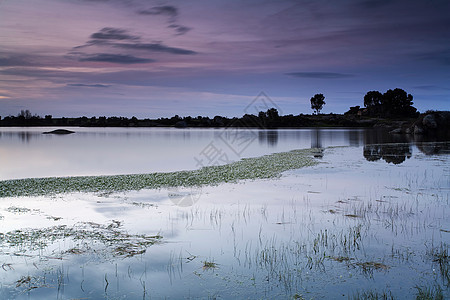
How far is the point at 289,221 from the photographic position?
393 inches

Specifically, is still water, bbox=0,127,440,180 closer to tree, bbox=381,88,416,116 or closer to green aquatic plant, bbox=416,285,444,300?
green aquatic plant, bbox=416,285,444,300

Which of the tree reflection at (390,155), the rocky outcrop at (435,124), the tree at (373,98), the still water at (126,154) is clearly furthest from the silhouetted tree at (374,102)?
the tree reflection at (390,155)

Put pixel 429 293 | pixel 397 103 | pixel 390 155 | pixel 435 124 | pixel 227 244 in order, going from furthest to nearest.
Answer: pixel 397 103 < pixel 435 124 < pixel 390 155 < pixel 227 244 < pixel 429 293

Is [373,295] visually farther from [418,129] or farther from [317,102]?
[317,102]

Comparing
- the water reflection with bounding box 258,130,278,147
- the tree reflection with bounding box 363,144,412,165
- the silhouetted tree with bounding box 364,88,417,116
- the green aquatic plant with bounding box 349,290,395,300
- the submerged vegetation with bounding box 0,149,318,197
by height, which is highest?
the silhouetted tree with bounding box 364,88,417,116

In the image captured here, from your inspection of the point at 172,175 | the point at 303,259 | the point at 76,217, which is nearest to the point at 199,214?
the point at 76,217

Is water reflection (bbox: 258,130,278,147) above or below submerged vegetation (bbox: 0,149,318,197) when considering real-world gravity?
above

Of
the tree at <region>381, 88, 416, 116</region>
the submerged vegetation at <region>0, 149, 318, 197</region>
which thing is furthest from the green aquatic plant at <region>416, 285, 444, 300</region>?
the tree at <region>381, 88, 416, 116</region>

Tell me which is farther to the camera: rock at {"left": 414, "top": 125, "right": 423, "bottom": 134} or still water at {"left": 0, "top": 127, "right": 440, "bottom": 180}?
rock at {"left": 414, "top": 125, "right": 423, "bottom": 134}

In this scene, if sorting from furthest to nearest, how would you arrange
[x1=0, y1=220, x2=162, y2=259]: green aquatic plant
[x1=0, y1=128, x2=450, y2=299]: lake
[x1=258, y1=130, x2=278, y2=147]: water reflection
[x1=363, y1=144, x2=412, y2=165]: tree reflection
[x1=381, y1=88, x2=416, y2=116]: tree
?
1. [x1=381, y1=88, x2=416, y2=116]: tree
2. [x1=258, y1=130, x2=278, y2=147]: water reflection
3. [x1=363, y1=144, x2=412, y2=165]: tree reflection
4. [x1=0, y1=220, x2=162, y2=259]: green aquatic plant
5. [x1=0, y1=128, x2=450, y2=299]: lake

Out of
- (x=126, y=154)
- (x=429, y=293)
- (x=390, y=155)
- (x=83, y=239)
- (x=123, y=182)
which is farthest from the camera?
(x=126, y=154)

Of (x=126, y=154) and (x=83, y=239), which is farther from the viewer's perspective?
(x=126, y=154)

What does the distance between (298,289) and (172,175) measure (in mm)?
14007

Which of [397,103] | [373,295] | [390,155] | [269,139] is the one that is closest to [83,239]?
[373,295]
